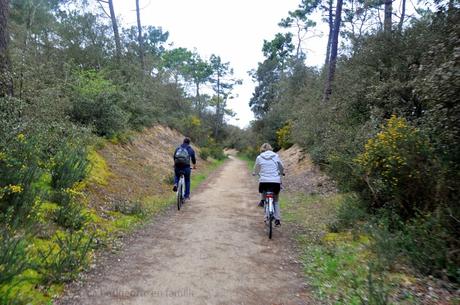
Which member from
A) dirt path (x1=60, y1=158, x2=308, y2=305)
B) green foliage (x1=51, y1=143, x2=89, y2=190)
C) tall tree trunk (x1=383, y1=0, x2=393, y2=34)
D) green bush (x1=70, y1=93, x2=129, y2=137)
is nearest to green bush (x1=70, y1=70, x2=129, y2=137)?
green bush (x1=70, y1=93, x2=129, y2=137)

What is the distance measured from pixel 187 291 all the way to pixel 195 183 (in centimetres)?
1142

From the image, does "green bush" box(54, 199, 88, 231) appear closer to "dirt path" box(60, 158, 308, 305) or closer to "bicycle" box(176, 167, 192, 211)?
"dirt path" box(60, 158, 308, 305)

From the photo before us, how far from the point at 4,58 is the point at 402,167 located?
8.62m

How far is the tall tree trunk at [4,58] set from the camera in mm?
7728

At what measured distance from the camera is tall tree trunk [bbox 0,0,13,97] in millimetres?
7728

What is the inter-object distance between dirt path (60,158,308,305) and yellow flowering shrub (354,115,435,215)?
85.2 inches

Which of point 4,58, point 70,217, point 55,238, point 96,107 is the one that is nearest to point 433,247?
point 55,238

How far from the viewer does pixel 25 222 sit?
5.28m

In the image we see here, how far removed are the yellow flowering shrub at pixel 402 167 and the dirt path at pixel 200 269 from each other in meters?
2.16

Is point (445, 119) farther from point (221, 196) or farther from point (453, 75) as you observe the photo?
point (221, 196)

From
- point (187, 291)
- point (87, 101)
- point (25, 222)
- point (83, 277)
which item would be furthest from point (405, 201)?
point (87, 101)

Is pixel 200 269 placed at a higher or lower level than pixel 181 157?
→ lower

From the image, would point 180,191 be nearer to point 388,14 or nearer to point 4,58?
point 4,58

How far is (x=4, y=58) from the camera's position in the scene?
7938 millimetres
